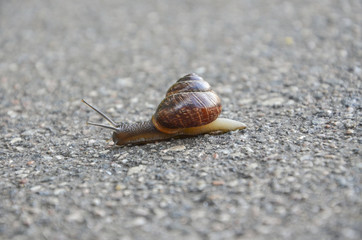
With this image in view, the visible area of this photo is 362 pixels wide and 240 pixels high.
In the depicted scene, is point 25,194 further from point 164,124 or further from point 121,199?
point 164,124

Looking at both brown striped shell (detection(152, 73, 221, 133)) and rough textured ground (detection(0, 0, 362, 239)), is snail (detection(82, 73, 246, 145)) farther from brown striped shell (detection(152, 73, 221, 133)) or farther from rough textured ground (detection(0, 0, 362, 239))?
rough textured ground (detection(0, 0, 362, 239))

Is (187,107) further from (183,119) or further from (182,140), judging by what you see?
(182,140)

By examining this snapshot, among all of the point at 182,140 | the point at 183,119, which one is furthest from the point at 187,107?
the point at 182,140

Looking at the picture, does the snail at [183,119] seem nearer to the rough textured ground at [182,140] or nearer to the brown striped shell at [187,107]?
the brown striped shell at [187,107]

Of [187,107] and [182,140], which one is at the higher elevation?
[187,107]

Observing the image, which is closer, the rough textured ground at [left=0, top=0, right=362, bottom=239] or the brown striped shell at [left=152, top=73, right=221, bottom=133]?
the rough textured ground at [left=0, top=0, right=362, bottom=239]

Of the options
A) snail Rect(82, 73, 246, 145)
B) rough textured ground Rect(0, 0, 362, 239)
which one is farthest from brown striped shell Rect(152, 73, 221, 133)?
rough textured ground Rect(0, 0, 362, 239)
